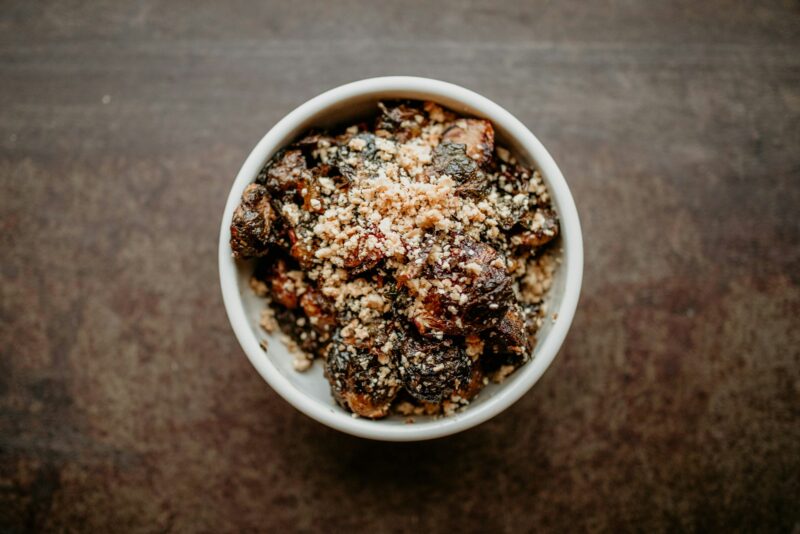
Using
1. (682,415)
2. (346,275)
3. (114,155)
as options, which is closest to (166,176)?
(114,155)

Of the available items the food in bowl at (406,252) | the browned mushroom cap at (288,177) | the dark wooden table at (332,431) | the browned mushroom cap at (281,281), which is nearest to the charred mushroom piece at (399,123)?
the food in bowl at (406,252)

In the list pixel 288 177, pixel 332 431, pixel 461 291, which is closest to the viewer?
pixel 461 291

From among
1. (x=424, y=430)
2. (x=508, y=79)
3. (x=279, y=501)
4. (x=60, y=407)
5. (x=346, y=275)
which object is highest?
(x=508, y=79)

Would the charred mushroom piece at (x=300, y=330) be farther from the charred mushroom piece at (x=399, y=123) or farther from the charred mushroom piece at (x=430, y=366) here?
the charred mushroom piece at (x=399, y=123)

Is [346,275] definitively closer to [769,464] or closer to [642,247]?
[642,247]

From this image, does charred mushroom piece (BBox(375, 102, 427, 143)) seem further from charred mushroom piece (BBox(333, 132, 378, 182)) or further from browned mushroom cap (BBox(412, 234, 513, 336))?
browned mushroom cap (BBox(412, 234, 513, 336))

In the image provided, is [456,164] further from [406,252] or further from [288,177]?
[288,177]

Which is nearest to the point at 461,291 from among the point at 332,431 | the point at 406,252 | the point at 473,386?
the point at 406,252
